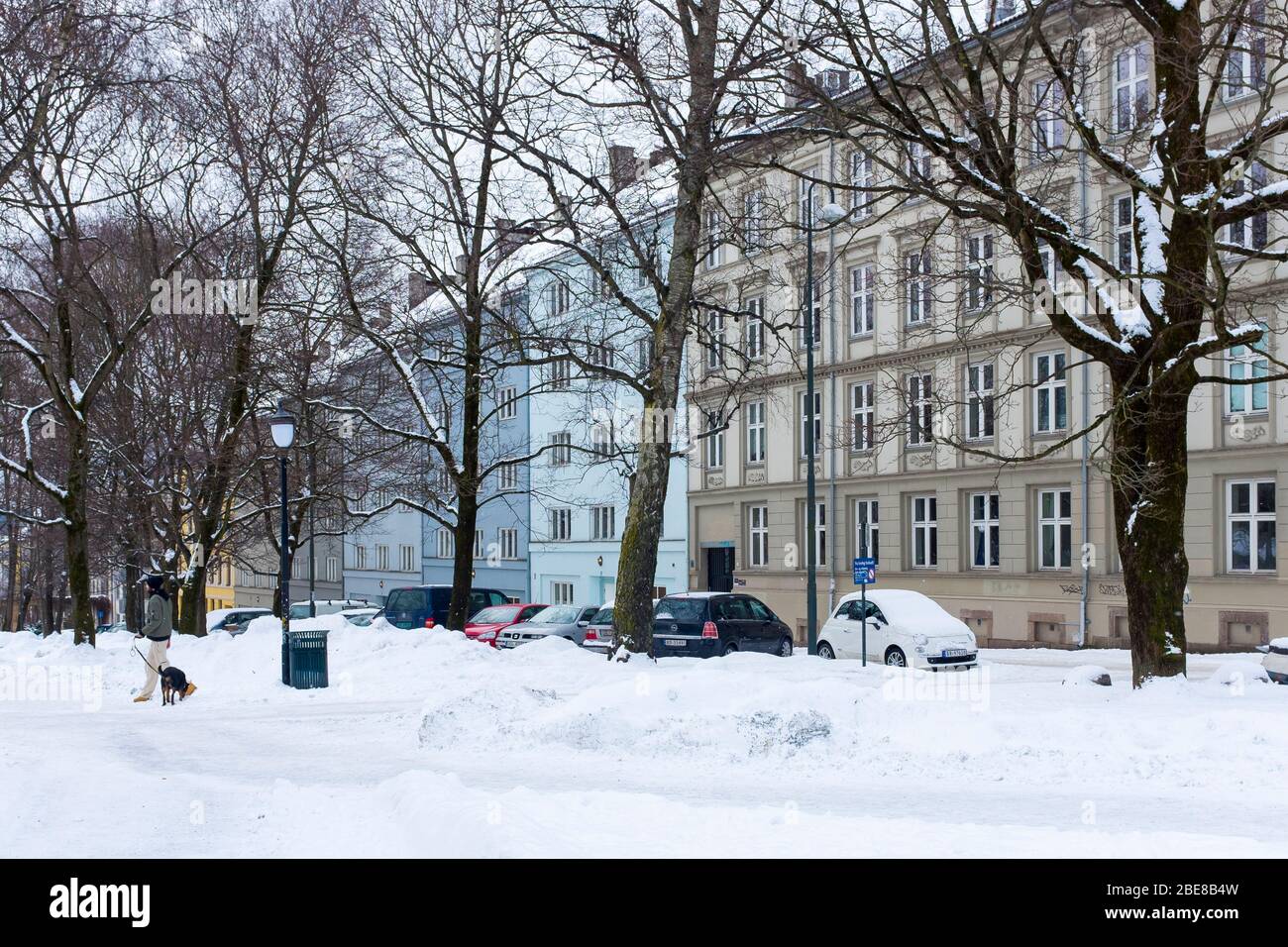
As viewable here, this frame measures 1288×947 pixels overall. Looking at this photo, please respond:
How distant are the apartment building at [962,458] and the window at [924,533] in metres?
0.06

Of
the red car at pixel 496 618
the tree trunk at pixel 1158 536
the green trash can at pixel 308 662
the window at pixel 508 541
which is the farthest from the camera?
the window at pixel 508 541

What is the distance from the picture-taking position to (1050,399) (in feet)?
116

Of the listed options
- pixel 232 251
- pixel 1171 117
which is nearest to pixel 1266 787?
pixel 1171 117

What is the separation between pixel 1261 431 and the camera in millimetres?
30234

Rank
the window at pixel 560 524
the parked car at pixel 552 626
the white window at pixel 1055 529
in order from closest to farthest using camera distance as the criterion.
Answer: the parked car at pixel 552 626 → the white window at pixel 1055 529 → the window at pixel 560 524

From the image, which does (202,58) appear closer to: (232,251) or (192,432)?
(232,251)

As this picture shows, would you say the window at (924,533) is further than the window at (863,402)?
No

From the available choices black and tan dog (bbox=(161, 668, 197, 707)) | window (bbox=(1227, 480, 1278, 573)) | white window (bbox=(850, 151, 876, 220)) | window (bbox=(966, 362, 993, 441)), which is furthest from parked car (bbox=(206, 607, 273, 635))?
window (bbox=(1227, 480, 1278, 573))

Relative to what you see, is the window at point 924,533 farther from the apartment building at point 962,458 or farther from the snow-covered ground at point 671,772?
the snow-covered ground at point 671,772

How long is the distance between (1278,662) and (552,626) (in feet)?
54.8

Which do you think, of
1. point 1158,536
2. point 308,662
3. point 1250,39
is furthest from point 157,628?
point 1250,39

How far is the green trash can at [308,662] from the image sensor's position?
789 inches

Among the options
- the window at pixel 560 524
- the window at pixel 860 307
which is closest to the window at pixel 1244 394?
the window at pixel 860 307

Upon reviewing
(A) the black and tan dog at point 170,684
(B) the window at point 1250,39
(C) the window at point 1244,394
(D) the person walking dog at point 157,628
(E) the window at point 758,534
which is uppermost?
(B) the window at point 1250,39
